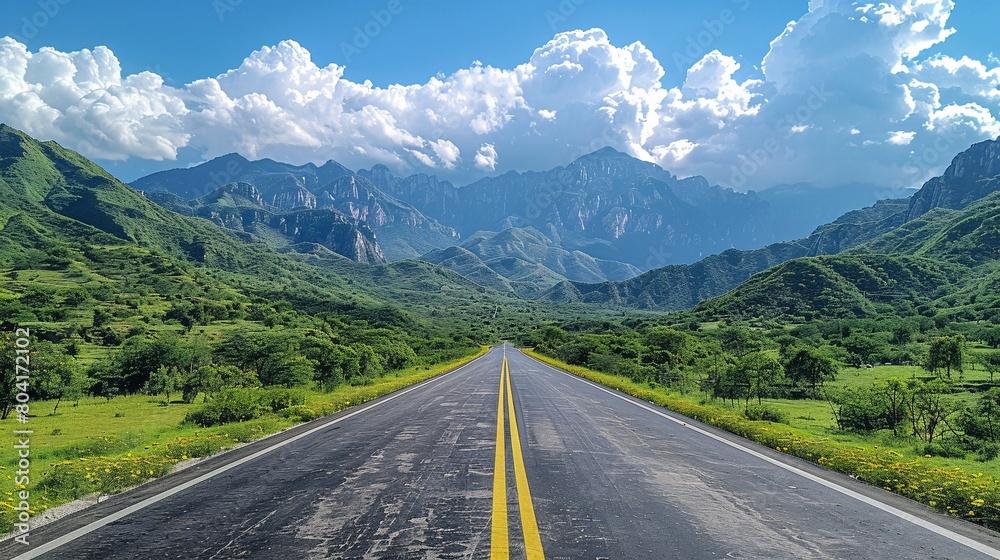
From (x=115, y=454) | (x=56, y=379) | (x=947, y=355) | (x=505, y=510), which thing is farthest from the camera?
(x=947, y=355)

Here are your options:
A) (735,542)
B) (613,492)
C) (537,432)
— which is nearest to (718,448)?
(537,432)

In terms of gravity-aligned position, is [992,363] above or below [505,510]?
above

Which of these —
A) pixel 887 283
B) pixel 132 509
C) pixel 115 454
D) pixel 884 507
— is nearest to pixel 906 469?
pixel 884 507

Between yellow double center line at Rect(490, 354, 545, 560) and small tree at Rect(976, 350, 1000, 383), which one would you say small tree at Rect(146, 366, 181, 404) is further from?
small tree at Rect(976, 350, 1000, 383)

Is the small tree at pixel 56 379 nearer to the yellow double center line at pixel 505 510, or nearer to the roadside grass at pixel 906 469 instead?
the yellow double center line at pixel 505 510

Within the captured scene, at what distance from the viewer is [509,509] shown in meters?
5.54

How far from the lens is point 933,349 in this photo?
44844mm

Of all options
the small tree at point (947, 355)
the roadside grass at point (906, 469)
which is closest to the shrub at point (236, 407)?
the roadside grass at point (906, 469)

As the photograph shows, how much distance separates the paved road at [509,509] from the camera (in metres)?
4.53

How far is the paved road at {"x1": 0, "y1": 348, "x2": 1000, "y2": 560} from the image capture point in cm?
453

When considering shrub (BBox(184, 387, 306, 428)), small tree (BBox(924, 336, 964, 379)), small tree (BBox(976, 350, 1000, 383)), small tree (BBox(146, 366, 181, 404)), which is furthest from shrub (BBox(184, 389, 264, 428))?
small tree (BBox(924, 336, 964, 379))

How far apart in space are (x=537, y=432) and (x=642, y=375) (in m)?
25.9

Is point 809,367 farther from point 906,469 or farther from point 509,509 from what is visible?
point 509,509

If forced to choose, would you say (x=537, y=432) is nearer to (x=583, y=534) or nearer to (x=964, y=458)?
(x=583, y=534)
